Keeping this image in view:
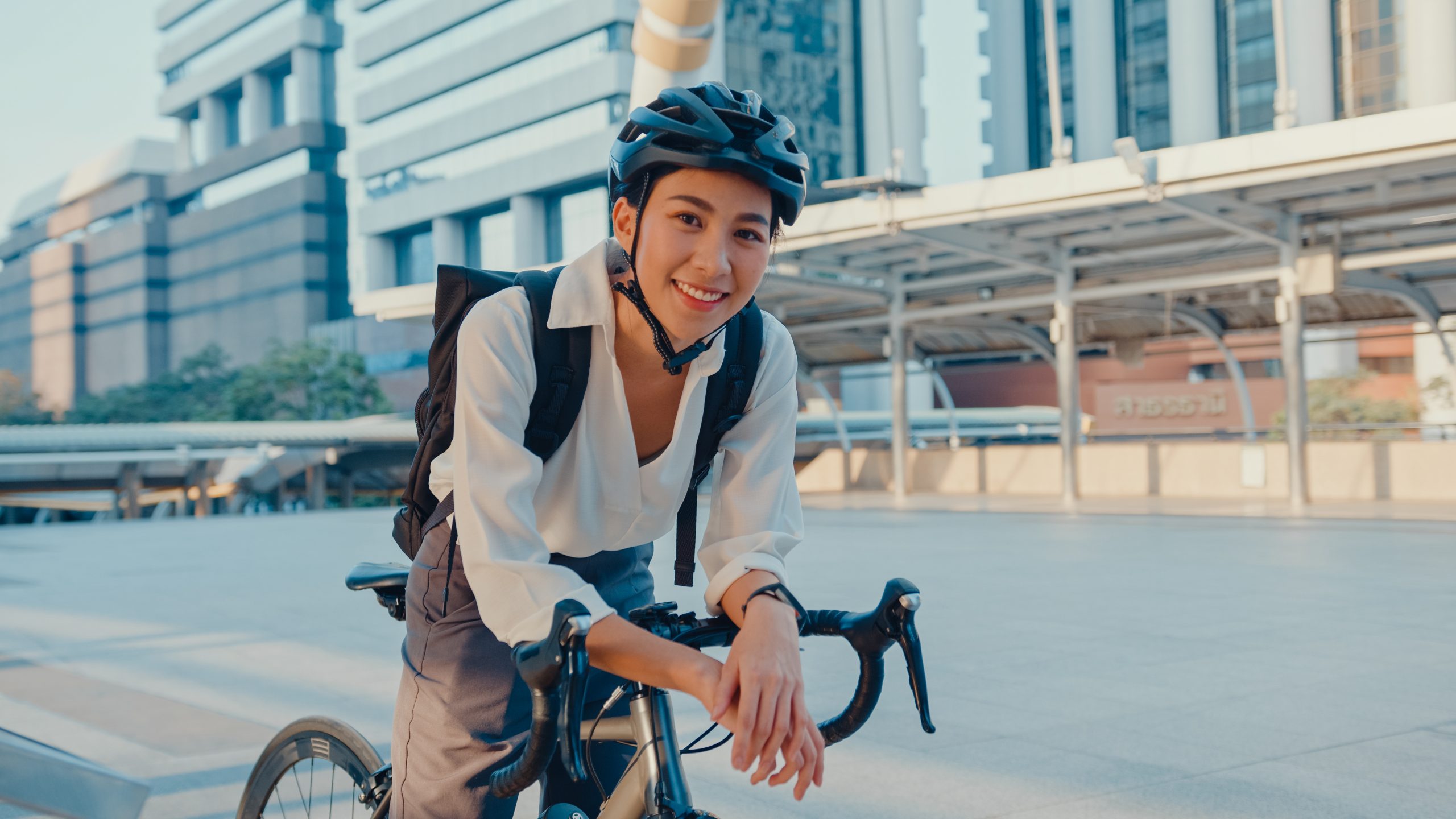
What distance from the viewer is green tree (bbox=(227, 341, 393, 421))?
161ft

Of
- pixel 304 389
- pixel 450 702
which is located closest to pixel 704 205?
pixel 450 702

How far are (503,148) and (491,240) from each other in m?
4.73

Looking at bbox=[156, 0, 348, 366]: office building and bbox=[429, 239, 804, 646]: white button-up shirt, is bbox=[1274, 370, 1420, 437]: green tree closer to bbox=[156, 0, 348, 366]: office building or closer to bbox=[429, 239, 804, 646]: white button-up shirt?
bbox=[429, 239, 804, 646]: white button-up shirt

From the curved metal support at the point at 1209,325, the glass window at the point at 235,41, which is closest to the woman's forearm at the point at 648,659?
the curved metal support at the point at 1209,325

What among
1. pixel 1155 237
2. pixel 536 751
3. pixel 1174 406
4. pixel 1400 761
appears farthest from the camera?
pixel 1174 406

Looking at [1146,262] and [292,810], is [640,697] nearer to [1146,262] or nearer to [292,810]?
[292,810]

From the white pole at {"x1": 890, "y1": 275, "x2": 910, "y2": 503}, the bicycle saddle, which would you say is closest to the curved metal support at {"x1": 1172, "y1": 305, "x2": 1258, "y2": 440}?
the white pole at {"x1": 890, "y1": 275, "x2": 910, "y2": 503}

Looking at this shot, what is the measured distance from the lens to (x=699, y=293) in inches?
69.9

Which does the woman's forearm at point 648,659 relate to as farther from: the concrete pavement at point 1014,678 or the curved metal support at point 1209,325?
the curved metal support at point 1209,325

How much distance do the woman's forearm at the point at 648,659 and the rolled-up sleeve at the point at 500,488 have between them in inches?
2.8

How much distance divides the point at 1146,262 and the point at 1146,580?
12328 mm

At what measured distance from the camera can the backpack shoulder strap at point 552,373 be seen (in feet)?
6.19

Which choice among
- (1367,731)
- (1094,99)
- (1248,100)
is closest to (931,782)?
(1367,731)

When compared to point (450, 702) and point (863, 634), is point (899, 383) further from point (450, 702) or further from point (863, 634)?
point (863, 634)
